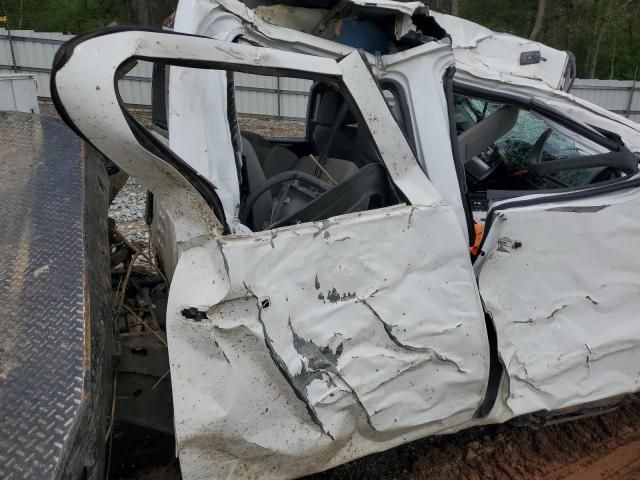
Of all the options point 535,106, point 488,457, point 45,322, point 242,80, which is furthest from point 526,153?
point 242,80

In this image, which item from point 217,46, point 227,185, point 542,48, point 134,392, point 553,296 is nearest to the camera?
point 217,46

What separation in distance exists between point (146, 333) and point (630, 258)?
6.89 ft

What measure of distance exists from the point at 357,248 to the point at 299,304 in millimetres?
282

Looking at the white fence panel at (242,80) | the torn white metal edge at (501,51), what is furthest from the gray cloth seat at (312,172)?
the white fence panel at (242,80)

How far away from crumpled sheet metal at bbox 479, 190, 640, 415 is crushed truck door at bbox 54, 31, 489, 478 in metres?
0.19

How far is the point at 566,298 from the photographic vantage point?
227 centimetres

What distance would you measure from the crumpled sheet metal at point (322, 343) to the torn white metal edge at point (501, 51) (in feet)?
5.30

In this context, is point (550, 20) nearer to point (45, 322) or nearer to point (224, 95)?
point (224, 95)

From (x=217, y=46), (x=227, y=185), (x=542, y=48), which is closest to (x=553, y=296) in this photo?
(x=227, y=185)

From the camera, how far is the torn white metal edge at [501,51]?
3.25m

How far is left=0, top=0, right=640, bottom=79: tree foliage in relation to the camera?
2539 cm

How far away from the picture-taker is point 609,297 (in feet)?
7.79

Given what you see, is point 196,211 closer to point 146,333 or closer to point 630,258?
point 146,333

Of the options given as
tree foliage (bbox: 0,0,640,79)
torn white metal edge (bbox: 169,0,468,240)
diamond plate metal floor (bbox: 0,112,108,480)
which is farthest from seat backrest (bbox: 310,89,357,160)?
tree foliage (bbox: 0,0,640,79)
